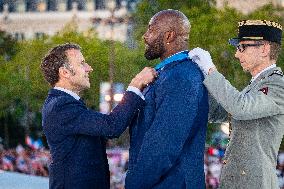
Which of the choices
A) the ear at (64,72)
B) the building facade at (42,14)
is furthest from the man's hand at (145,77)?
the building facade at (42,14)

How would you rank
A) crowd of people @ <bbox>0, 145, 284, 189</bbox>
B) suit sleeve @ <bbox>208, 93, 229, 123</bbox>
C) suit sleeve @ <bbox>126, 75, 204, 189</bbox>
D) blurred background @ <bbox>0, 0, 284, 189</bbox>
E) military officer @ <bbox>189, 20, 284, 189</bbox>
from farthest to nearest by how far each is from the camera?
blurred background @ <bbox>0, 0, 284, 189</bbox>, crowd of people @ <bbox>0, 145, 284, 189</bbox>, suit sleeve @ <bbox>208, 93, 229, 123</bbox>, military officer @ <bbox>189, 20, 284, 189</bbox>, suit sleeve @ <bbox>126, 75, 204, 189</bbox>

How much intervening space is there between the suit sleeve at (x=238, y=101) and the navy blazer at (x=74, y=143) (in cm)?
54

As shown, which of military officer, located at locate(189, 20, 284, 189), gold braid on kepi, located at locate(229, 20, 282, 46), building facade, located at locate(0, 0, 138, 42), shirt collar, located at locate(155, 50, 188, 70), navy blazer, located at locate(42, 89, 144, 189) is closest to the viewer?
shirt collar, located at locate(155, 50, 188, 70)

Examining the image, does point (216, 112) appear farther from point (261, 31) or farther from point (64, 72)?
point (64, 72)

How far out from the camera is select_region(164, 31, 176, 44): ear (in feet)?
12.4

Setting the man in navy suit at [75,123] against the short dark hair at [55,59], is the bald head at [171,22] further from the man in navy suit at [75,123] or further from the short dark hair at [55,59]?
the short dark hair at [55,59]

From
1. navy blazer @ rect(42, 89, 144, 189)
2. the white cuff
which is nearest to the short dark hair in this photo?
navy blazer @ rect(42, 89, 144, 189)

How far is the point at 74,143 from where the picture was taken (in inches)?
162

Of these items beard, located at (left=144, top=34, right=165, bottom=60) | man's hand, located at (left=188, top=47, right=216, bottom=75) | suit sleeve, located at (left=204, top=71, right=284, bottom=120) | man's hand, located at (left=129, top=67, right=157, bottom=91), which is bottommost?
suit sleeve, located at (left=204, top=71, right=284, bottom=120)

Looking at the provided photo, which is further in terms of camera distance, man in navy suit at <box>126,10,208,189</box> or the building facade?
the building facade

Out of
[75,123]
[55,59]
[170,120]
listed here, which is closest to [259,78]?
[170,120]

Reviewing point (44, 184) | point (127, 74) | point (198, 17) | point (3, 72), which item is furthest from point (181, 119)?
point (3, 72)

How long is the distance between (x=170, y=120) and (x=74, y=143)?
28.0 inches

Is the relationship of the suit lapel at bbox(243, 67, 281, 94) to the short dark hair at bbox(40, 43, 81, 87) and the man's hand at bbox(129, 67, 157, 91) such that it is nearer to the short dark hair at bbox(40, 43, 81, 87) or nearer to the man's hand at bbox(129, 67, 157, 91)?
the man's hand at bbox(129, 67, 157, 91)
